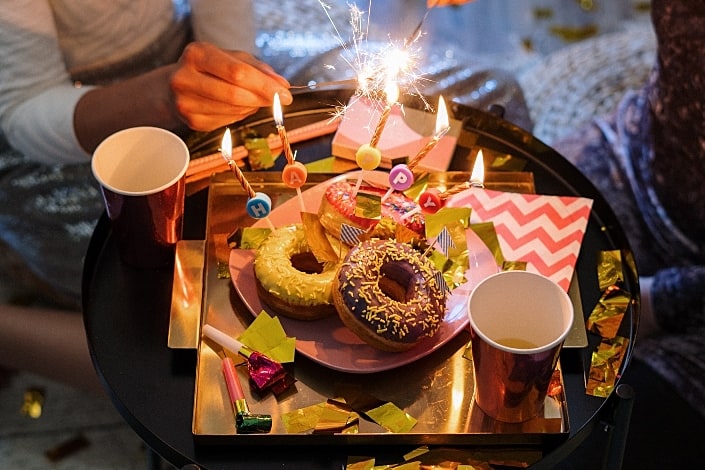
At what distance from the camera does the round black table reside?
99 cm

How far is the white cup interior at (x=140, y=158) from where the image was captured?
44.9 inches

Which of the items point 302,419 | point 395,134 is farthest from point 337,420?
point 395,134

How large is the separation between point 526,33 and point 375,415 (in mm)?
1531

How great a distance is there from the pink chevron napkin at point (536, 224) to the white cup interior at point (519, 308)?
0.14 metres

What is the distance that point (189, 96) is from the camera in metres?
1.26

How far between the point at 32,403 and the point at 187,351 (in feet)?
2.14

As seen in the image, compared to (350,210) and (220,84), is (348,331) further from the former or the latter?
(220,84)

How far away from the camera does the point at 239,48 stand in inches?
61.2

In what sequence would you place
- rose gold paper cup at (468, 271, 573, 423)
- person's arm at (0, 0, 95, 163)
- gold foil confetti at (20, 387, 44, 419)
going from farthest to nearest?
gold foil confetti at (20, 387, 44, 419) < person's arm at (0, 0, 95, 163) < rose gold paper cup at (468, 271, 573, 423)

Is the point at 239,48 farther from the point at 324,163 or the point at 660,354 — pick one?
the point at 660,354

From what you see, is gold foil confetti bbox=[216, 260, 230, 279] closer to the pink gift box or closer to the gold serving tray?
the gold serving tray

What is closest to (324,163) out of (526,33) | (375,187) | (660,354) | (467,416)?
(375,187)

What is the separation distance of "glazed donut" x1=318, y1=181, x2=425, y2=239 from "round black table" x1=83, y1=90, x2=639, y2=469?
→ 0.20m

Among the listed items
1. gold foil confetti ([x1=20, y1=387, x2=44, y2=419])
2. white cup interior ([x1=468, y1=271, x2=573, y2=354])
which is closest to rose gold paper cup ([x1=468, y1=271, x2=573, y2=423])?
white cup interior ([x1=468, y1=271, x2=573, y2=354])
